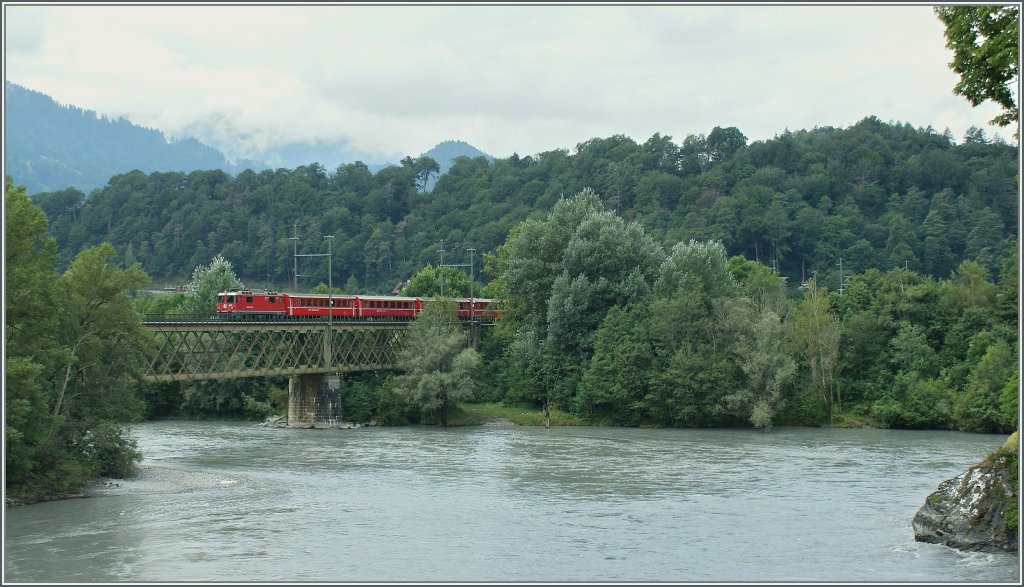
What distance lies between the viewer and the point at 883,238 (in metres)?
122

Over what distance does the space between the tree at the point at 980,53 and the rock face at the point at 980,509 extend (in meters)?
8.40

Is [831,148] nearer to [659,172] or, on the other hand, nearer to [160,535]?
[659,172]

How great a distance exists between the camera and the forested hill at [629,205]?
4806 inches

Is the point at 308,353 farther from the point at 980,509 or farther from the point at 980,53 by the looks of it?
the point at 980,53

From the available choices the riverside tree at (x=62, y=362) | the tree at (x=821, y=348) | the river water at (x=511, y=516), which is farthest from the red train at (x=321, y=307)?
the riverside tree at (x=62, y=362)

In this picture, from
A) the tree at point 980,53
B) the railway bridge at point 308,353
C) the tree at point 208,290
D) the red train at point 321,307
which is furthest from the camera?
the tree at point 208,290

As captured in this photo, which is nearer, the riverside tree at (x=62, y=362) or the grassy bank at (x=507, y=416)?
the riverside tree at (x=62, y=362)

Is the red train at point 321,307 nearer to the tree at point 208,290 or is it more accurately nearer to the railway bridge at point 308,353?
the railway bridge at point 308,353

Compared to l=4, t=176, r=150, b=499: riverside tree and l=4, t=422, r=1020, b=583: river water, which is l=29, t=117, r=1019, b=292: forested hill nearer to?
l=4, t=422, r=1020, b=583: river water

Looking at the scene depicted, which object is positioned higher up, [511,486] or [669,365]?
[669,365]

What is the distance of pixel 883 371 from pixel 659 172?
80.7 metres

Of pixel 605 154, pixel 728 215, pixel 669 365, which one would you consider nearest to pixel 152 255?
pixel 605 154

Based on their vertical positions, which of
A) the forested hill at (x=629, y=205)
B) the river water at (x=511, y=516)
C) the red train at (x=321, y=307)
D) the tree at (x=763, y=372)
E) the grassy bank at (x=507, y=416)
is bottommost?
the river water at (x=511, y=516)

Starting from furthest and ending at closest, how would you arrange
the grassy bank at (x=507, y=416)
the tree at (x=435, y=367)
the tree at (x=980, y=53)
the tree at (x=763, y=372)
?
the grassy bank at (x=507, y=416) → the tree at (x=435, y=367) → the tree at (x=763, y=372) → the tree at (x=980, y=53)
